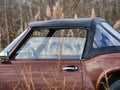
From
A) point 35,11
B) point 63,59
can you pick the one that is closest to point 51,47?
point 63,59

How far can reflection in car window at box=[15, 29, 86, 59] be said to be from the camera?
5539 millimetres

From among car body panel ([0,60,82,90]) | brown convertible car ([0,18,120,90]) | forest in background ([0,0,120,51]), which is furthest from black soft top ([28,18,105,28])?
forest in background ([0,0,120,51])

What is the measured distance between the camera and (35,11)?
543 inches

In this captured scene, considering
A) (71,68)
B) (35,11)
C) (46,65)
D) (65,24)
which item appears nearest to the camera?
(71,68)

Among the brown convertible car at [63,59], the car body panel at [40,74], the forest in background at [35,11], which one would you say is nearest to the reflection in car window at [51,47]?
the brown convertible car at [63,59]

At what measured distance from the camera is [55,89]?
17.0 feet

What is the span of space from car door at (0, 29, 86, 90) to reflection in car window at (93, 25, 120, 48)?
7.4 inches

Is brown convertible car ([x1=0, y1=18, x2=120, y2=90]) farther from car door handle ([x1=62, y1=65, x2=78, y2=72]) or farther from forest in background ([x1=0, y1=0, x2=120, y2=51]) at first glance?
forest in background ([x1=0, y1=0, x2=120, y2=51])

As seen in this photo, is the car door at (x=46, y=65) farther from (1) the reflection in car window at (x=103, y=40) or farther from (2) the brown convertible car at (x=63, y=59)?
(1) the reflection in car window at (x=103, y=40)

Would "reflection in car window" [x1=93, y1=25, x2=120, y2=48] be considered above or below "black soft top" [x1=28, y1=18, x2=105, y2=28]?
below

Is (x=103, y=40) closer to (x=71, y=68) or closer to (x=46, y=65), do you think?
(x=71, y=68)

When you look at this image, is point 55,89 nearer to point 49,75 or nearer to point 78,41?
point 49,75

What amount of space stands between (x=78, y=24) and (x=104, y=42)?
375 mm

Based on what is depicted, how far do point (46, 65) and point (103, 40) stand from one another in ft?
2.30
